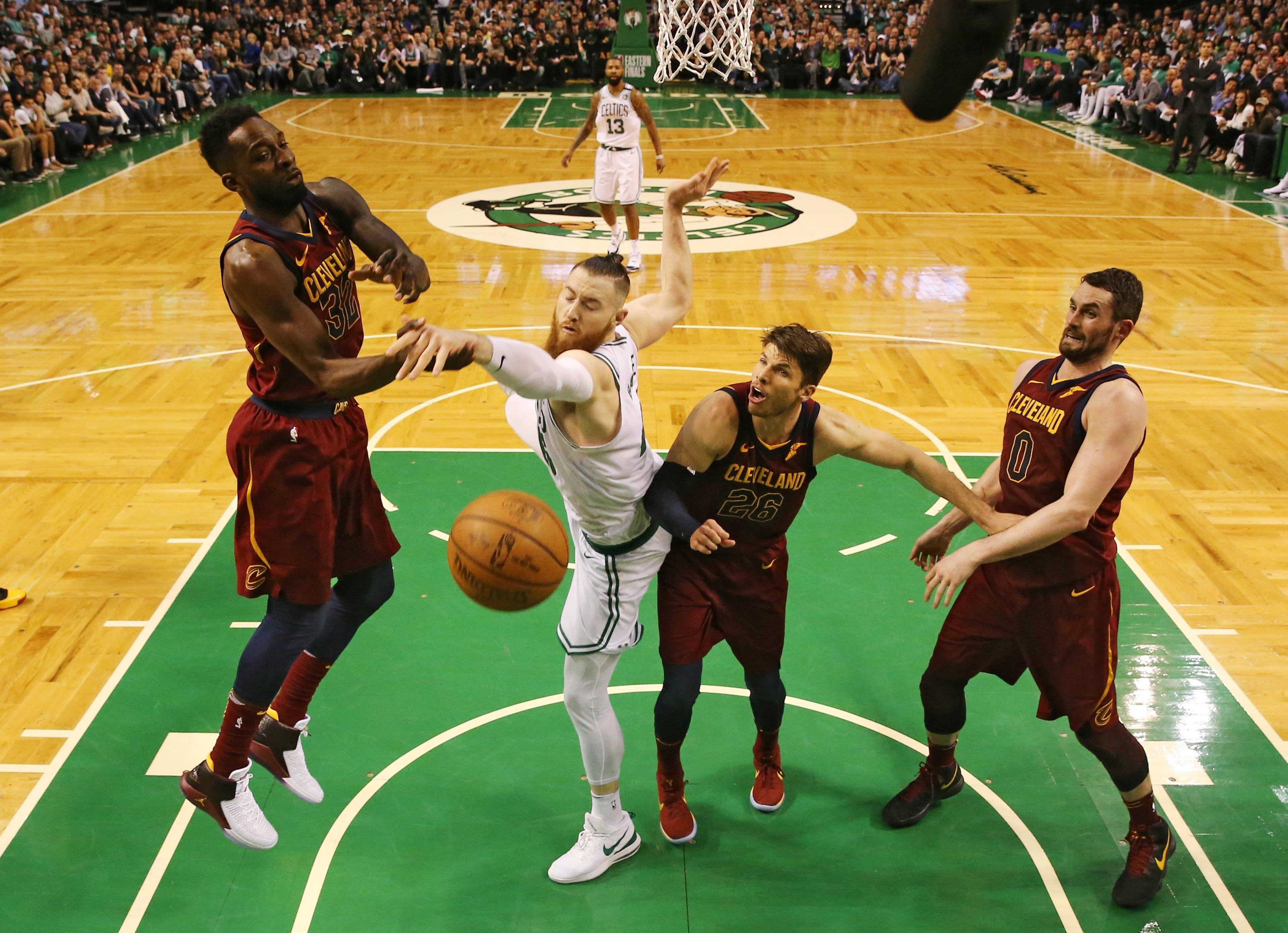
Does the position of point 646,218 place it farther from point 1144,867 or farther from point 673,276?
point 1144,867

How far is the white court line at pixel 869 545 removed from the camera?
6145 millimetres

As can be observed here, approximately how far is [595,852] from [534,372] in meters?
1.78

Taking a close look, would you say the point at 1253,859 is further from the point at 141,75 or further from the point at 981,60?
the point at 141,75

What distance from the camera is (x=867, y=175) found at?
16625mm

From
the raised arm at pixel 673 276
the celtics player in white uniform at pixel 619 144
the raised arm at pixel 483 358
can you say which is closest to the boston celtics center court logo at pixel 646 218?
the celtics player in white uniform at pixel 619 144

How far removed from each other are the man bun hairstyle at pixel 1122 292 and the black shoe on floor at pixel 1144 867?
1.69 metres

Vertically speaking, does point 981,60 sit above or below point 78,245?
above

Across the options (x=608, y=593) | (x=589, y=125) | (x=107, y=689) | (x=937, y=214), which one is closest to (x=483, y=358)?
(x=608, y=593)

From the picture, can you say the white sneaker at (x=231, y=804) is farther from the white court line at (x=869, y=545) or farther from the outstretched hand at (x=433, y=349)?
the white court line at (x=869, y=545)

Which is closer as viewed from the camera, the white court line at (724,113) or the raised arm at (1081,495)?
the raised arm at (1081,495)

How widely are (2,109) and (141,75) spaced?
6.20 metres

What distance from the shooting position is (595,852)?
12.9ft

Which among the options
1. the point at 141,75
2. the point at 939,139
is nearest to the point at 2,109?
the point at 141,75

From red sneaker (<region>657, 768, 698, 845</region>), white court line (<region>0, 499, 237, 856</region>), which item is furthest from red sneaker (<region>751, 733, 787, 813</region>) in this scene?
white court line (<region>0, 499, 237, 856</region>)
